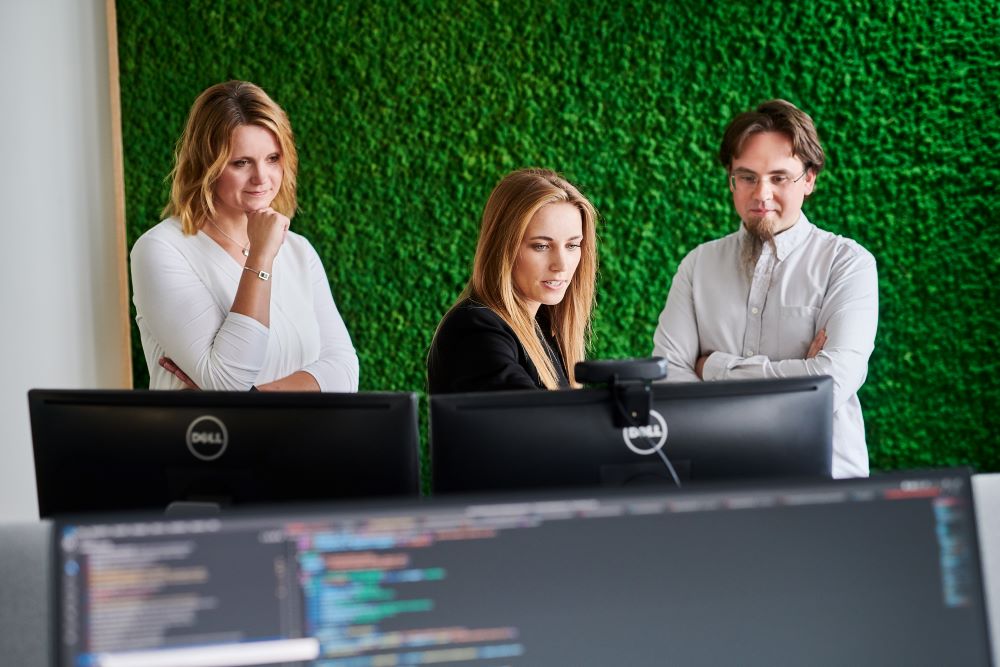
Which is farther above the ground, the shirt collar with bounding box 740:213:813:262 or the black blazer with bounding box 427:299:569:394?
the shirt collar with bounding box 740:213:813:262

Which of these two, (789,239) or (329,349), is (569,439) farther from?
(789,239)

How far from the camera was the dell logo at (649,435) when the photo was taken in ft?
4.21

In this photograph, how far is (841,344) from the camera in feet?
8.71

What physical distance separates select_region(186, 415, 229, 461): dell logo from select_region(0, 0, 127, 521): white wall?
2.51 metres

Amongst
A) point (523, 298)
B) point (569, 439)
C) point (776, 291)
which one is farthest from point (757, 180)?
point (569, 439)

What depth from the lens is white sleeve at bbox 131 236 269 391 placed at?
237 centimetres

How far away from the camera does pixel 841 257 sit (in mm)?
2789

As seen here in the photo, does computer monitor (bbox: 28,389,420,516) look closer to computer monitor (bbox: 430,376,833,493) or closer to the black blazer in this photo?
computer monitor (bbox: 430,376,833,493)

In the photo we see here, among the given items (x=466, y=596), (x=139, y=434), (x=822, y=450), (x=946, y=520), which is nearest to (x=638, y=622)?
(x=466, y=596)

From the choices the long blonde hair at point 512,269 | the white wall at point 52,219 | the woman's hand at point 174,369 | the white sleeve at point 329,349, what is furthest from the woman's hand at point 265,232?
the white wall at point 52,219

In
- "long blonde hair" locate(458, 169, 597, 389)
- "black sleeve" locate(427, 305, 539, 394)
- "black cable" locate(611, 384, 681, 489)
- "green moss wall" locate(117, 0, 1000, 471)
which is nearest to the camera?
"black cable" locate(611, 384, 681, 489)

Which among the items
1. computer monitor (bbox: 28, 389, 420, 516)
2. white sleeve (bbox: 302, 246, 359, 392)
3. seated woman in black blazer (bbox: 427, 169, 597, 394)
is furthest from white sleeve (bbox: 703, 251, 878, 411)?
computer monitor (bbox: 28, 389, 420, 516)

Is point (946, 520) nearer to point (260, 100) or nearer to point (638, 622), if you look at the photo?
point (638, 622)

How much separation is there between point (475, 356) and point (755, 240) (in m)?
1.11
